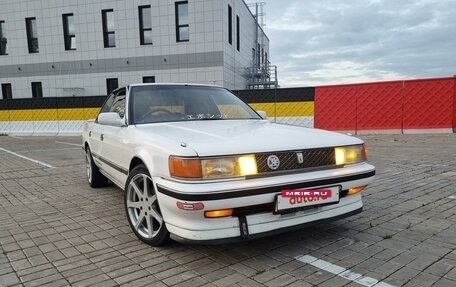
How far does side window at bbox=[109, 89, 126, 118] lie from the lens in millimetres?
4391

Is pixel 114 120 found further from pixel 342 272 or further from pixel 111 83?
pixel 111 83

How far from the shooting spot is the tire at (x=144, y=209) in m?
3.26

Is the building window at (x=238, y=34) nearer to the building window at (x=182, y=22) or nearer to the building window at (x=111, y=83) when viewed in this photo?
the building window at (x=182, y=22)

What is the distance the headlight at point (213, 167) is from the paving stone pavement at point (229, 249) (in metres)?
0.77

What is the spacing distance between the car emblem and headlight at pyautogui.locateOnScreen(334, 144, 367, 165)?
2.11 feet

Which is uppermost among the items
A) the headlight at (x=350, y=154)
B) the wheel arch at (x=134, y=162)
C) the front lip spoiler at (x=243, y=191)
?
the headlight at (x=350, y=154)

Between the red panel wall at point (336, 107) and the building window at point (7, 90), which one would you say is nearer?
the red panel wall at point (336, 107)

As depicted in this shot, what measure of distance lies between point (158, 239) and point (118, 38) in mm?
19997

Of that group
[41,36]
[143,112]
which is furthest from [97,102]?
[143,112]

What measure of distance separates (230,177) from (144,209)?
1.09 m

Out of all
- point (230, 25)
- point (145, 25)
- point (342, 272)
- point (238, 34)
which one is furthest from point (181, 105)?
point (238, 34)

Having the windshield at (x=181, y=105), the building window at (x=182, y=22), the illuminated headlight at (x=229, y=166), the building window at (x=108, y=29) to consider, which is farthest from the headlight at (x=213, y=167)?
the building window at (x=108, y=29)

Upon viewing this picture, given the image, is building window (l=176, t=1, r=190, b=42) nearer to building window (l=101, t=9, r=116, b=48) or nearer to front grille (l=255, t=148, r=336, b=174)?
building window (l=101, t=9, r=116, b=48)

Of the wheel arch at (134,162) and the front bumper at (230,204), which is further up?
the wheel arch at (134,162)
